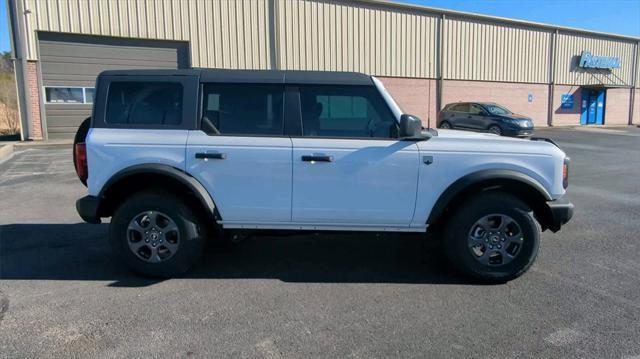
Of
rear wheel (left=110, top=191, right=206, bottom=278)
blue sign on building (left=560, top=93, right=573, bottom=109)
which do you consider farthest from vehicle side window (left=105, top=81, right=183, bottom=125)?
blue sign on building (left=560, top=93, right=573, bottom=109)

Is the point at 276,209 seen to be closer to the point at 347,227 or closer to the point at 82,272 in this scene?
the point at 347,227

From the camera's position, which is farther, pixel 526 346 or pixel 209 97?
pixel 209 97

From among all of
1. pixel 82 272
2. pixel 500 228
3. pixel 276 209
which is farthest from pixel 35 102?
pixel 500 228

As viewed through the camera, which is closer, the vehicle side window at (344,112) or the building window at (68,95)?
the vehicle side window at (344,112)

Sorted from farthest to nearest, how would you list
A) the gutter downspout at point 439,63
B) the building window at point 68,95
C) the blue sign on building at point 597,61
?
1. the blue sign on building at point 597,61
2. the gutter downspout at point 439,63
3. the building window at point 68,95

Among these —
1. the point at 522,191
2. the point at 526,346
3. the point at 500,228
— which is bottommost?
the point at 526,346

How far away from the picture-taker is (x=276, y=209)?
4059mm

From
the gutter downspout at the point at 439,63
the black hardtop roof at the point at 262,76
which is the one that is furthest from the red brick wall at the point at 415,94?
the black hardtop roof at the point at 262,76

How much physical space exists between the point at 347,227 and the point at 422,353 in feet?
4.70

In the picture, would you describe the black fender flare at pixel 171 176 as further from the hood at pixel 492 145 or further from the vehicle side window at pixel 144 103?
the hood at pixel 492 145

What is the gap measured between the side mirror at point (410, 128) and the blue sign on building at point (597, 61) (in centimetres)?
3133

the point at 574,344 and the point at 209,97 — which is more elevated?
the point at 209,97

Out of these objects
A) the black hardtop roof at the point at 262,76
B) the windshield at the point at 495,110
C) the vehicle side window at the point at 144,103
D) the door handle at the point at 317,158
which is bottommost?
the door handle at the point at 317,158

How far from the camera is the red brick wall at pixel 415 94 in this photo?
23984 millimetres
